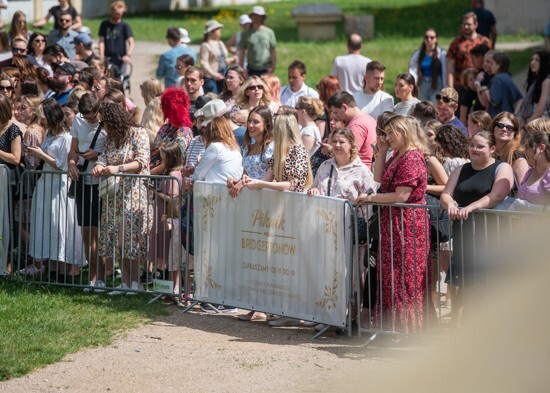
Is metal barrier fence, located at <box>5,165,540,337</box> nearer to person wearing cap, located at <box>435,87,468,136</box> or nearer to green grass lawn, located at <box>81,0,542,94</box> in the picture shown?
person wearing cap, located at <box>435,87,468,136</box>

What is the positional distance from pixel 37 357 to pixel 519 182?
4511 millimetres

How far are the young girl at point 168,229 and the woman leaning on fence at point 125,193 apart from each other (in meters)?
0.12

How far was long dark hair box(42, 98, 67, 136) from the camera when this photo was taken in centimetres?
1239

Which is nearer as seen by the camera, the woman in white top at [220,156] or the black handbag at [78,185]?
the woman in white top at [220,156]

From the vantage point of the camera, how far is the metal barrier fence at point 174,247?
9.69 m

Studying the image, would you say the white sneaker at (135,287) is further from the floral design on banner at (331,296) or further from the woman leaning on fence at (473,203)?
the woman leaning on fence at (473,203)

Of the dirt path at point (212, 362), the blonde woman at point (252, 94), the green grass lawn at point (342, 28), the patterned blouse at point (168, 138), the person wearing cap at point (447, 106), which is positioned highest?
the green grass lawn at point (342, 28)

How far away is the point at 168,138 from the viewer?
12.2 metres

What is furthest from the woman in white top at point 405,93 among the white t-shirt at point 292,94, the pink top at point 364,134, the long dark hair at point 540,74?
the long dark hair at point 540,74

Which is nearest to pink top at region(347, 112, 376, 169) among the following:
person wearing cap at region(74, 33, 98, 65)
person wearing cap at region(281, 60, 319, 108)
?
person wearing cap at region(281, 60, 319, 108)

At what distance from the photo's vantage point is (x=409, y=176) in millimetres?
9820

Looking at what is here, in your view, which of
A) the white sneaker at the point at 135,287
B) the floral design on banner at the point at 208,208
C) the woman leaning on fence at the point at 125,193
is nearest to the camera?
the floral design on banner at the point at 208,208

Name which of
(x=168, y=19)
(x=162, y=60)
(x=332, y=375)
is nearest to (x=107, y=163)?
(x=332, y=375)

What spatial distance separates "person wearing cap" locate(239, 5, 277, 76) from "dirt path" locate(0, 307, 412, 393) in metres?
8.99
